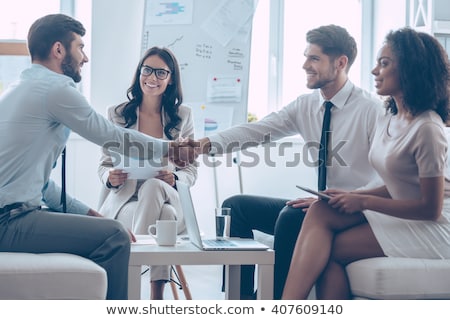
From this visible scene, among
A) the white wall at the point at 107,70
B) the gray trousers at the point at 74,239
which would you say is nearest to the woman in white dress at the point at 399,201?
the gray trousers at the point at 74,239

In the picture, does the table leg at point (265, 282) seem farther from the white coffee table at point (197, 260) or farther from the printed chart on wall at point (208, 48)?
the printed chart on wall at point (208, 48)

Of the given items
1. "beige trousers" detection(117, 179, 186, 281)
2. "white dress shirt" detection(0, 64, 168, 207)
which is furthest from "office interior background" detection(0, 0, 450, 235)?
"white dress shirt" detection(0, 64, 168, 207)

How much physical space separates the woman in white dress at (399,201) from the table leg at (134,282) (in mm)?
455

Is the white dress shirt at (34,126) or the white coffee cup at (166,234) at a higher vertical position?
→ the white dress shirt at (34,126)

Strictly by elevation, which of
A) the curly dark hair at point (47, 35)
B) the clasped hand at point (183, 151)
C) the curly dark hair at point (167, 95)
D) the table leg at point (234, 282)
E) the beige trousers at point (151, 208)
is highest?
the curly dark hair at point (47, 35)

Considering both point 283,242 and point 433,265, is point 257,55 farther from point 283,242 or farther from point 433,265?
point 433,265

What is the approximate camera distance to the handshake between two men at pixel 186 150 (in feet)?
9.44

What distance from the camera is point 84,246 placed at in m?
2.06

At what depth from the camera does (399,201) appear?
213 cm

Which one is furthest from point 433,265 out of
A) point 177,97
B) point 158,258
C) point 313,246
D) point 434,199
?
point 177,97

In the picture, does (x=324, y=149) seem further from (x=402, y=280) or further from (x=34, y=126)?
(x=34, y=126)

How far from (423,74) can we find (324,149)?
2.02 feet

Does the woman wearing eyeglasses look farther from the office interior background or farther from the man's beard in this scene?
the office interior background

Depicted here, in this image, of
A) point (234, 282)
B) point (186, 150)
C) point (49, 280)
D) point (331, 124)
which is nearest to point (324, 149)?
point (331, 124)
